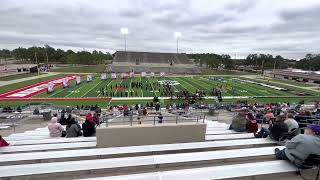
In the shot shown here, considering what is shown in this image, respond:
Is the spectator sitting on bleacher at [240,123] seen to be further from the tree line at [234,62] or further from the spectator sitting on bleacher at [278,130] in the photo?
the tree line at [234,62]

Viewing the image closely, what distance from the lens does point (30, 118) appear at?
1916 centimetres

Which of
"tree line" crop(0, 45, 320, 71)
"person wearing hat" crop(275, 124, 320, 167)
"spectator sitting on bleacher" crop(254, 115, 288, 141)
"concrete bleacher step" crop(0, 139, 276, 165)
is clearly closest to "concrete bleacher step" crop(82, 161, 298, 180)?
"person wearing hat" crop(275, 124, 320, 167)

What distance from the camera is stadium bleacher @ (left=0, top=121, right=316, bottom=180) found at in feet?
14.6

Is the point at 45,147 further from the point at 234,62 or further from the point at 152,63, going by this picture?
the point at 234,62

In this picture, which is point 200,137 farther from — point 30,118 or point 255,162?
point 30,118

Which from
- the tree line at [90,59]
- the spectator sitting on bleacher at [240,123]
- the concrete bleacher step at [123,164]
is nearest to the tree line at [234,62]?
the tree line at [90,59]

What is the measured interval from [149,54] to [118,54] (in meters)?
13.6

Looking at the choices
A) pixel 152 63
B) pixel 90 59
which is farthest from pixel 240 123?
pixel 90 59

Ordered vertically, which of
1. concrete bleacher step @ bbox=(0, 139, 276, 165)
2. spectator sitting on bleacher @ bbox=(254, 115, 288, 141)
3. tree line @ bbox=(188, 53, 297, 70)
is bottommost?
concrete bleacher step @ bbox=(0, 139, 276, 165)

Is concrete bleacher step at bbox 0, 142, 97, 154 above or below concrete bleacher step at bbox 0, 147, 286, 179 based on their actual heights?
below

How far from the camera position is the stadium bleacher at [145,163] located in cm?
446

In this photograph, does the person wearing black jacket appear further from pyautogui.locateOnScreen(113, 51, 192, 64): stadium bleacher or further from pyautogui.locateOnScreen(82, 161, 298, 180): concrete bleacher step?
pyautogui.locateOnScreen(113, 51, 192, 64): stadium bleacher

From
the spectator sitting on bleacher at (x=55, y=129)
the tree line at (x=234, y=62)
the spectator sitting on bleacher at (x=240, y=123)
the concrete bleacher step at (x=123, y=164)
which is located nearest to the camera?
the concrete bleacher step at (x=123, y=164)

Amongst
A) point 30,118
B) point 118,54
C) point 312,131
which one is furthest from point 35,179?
point 118,54
